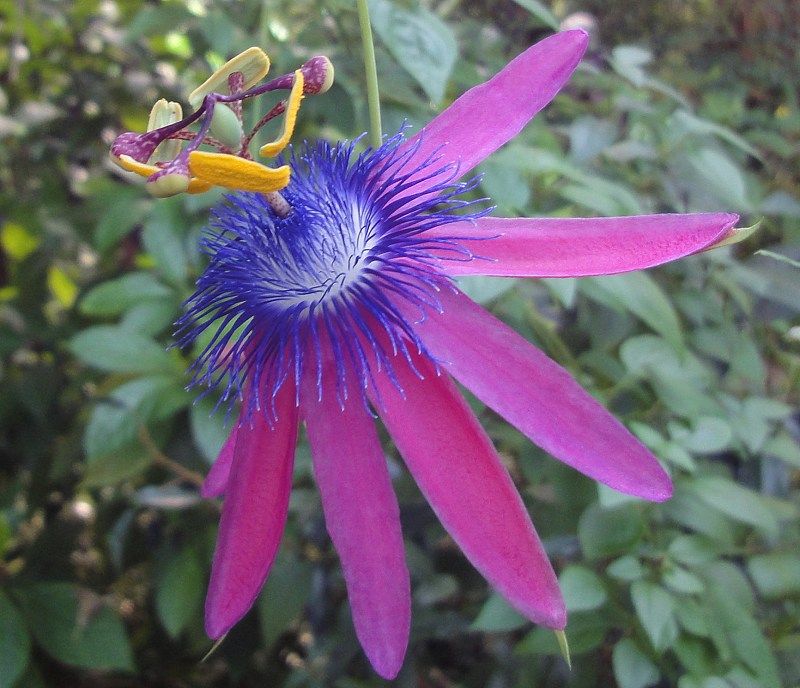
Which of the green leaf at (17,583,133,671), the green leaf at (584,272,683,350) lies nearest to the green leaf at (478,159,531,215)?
the green leaf at (584,272,683,350)

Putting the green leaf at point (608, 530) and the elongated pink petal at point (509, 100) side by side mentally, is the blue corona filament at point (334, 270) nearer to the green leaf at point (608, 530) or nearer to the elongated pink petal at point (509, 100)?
the elongated pink petal at point (509, 100)

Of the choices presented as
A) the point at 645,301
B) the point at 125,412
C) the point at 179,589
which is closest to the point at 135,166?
the point at 645,301

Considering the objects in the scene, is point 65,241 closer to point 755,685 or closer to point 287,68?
point 287,68

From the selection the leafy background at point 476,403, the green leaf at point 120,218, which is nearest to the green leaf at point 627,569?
the leafy background at point 476,403

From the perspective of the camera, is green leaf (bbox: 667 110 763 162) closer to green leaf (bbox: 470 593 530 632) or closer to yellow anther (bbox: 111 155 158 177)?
green leaf (bbox: 470 593 530 632)

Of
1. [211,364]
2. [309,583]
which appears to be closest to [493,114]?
[211,364]

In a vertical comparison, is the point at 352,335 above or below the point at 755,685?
above
